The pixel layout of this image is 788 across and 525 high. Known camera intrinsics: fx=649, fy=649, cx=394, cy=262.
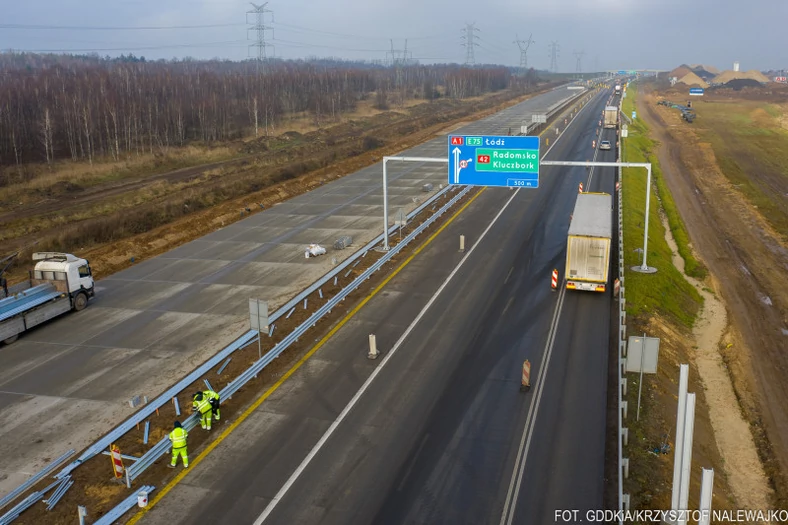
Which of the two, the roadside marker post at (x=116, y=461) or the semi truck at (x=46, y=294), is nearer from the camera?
the roadside marker post at (x=116, y=461)

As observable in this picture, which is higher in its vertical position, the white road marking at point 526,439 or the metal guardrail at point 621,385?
the metal guardrail at point 621,385

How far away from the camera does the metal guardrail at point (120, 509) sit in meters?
13.6

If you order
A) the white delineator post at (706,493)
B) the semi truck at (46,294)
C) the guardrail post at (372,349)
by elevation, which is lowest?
the guardrail post at (372,349)

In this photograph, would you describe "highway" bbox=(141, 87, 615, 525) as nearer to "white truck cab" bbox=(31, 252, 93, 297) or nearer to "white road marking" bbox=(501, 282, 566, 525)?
"white road marking" bbox=(501, 282, 566, 525)

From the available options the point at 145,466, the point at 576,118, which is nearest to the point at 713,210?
the point at 145,466

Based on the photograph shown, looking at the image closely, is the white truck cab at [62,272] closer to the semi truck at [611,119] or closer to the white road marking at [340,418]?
the white road marking at [340,418]

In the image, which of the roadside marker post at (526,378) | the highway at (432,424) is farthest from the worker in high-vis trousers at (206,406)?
the roadside marker post at (526,378)

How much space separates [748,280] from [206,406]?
30.9 meters

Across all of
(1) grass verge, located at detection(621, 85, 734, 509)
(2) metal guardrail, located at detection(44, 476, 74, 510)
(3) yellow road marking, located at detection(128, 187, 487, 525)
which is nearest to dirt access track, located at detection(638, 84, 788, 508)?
(1) grass verge, located at detection(621, 85, 734, 509)

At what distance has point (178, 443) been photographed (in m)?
15.5

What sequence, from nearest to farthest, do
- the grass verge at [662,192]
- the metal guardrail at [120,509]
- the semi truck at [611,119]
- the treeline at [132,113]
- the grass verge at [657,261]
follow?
the metal guardrail at [120,509], the grass verge at [657,261], the grass verge at [662,192], the treeline at [132,113], the semi truck at [611,119]

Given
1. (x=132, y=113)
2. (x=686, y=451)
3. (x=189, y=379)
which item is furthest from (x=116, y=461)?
(x=132, y=113)

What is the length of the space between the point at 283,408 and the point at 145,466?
4157 mm

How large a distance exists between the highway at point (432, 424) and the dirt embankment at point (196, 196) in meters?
17.2
